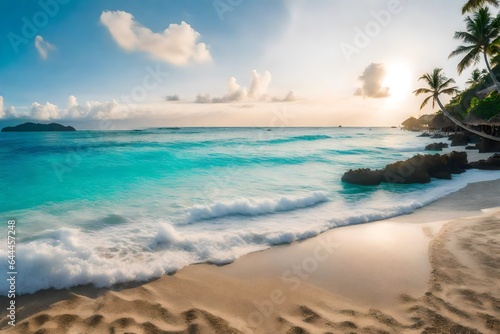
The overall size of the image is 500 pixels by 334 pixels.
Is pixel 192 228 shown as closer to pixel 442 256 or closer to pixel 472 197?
pixel 442 256

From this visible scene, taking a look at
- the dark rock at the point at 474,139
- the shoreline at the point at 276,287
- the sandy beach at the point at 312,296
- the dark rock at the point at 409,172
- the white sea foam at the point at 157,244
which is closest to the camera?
the sandy beach at the point at 312,296

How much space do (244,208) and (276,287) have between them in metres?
4.83

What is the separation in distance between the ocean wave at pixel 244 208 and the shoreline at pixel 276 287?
2960mm

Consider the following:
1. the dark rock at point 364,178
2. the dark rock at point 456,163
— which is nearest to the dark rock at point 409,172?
the dark rock at point 364,178

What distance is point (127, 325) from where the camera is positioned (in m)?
3.60

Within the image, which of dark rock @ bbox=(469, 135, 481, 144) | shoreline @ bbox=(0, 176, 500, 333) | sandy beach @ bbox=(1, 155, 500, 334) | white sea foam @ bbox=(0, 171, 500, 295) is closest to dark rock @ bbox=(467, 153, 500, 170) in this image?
white sea foam @ bbox=(0, 171, 500, 295)

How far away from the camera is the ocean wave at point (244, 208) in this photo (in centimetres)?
891

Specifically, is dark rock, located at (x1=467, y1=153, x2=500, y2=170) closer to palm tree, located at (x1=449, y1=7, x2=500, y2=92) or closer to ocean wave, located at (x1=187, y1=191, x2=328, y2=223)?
palm tree, located at (x1=449, y1=7, x2=500, y2=92)

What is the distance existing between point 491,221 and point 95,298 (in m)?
9.64

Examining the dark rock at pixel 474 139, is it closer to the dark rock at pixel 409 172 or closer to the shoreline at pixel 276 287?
the dark rock at pixel 409 172

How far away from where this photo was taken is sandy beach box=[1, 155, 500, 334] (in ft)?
11.9

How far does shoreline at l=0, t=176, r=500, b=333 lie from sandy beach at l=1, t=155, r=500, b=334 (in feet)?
0.06

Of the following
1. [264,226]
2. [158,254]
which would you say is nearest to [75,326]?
[158,254]

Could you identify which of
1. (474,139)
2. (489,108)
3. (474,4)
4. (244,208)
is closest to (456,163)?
(489,108)
